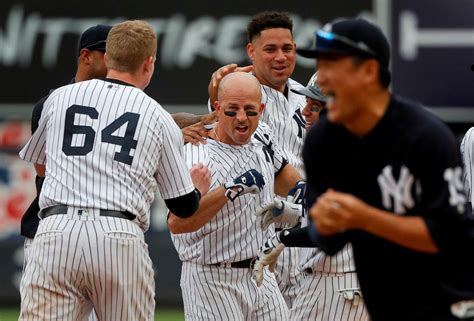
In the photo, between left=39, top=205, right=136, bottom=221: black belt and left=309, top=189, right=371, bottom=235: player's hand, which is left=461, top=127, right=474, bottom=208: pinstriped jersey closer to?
left=39, top=205, right=136, bottom=221: black belt

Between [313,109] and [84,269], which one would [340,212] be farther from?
[313,109]

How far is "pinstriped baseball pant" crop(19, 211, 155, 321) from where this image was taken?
6.02 m

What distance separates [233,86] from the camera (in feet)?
24.0

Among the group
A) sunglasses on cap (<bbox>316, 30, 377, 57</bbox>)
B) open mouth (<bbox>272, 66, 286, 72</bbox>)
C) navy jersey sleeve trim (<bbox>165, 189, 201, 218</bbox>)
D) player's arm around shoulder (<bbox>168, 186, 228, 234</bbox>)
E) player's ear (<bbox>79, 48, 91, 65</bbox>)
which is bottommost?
player's arm around shoulder (<bbox>168, 186, 228, 234</bbox>)

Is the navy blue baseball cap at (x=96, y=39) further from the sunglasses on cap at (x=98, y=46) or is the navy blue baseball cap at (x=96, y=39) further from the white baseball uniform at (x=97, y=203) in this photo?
the white baseball uniform at (x=97, y=203)

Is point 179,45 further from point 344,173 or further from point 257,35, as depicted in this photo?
point 344,173

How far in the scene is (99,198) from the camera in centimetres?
607

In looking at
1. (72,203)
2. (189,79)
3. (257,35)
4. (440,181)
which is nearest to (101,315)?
(72,203)

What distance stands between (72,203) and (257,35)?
294cm

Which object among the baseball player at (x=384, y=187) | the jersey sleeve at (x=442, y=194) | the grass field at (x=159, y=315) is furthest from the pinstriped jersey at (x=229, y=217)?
the grass field at (x=159, y=315)

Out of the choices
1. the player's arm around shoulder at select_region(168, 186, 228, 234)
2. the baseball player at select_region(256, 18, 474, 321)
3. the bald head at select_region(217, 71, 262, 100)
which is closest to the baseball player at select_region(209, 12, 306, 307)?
the bald head at select_region(217, 71, 262, 100)

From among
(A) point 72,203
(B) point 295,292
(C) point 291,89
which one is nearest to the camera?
(A) point 72,203

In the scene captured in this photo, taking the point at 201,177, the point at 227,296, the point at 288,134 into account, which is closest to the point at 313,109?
the point at 288,134

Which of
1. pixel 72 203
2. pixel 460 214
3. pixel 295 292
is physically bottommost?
pixel 295 292
